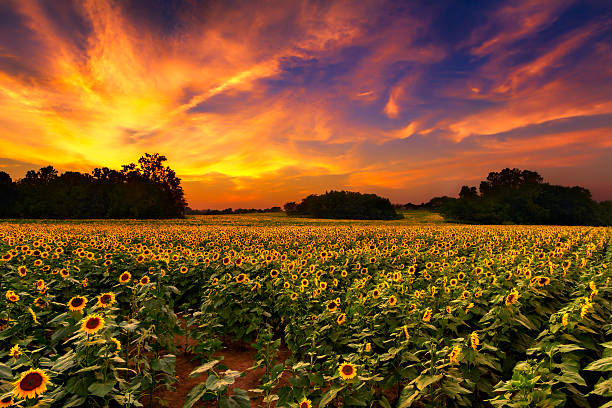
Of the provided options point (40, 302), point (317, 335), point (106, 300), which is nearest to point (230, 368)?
point (317, 335)

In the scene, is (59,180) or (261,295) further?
(59,180)

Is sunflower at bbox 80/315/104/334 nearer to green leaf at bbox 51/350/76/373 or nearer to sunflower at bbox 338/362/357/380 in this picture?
green leaf at bbox 51/350/76/373

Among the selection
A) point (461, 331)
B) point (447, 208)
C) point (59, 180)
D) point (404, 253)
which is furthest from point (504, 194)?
point (59, 180)

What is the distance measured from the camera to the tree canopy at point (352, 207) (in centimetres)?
9444

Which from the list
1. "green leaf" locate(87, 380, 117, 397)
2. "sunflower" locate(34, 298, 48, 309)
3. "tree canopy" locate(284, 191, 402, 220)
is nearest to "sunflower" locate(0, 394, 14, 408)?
"green leaf" locate(87, 380, 117, 397)

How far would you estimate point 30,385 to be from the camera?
7.93 feet

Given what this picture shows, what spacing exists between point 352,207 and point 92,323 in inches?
3783

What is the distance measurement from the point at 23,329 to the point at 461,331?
20.4 feet

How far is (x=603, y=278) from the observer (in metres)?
5.76

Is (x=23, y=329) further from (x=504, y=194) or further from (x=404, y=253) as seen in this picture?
(x=504, y=194)

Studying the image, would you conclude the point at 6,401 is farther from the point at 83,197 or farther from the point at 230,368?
the point at 83,197

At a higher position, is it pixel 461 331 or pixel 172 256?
pixel 172 256

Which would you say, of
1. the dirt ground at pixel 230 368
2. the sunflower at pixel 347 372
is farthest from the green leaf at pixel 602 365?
the dirt ground at pixel 230 368

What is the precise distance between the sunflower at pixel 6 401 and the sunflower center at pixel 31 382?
Result: 0.33ft
